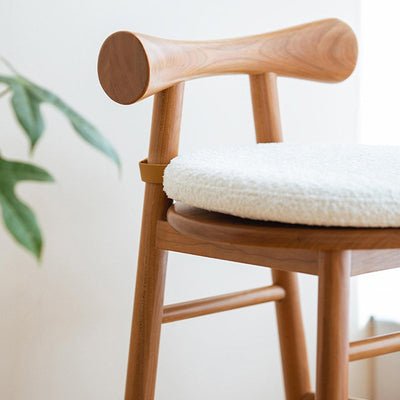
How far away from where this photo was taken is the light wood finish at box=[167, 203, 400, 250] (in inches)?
20.1

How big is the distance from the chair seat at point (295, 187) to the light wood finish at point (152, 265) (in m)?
0.08

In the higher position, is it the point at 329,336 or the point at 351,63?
the point at 351,63

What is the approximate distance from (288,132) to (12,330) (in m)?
0.62

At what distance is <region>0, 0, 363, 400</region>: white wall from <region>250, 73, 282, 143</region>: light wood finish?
23 cm

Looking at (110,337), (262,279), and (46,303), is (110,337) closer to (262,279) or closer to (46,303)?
(46,303)

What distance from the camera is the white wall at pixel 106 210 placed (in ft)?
3.25

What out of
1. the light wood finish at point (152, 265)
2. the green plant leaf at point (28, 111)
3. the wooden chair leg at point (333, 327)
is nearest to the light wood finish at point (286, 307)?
the light wood finish at point (152, 265)

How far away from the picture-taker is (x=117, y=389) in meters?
1.13

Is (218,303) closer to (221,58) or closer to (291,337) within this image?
(291,337)

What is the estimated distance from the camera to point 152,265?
0.77 meters

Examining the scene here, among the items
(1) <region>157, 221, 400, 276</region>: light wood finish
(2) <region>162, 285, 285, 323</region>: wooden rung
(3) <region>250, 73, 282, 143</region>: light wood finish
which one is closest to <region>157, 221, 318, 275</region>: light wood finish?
(1) <region>157, 221, 400, 276</region>: light wood finish

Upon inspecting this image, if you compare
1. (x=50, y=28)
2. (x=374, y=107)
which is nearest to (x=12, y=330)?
(x=50, y=28)

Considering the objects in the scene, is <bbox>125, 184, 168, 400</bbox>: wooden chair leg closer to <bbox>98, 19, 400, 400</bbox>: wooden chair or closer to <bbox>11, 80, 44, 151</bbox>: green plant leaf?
<bbox>98, 19, 400, 400</bbox>: wooden chair

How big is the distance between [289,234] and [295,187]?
0.04 m
